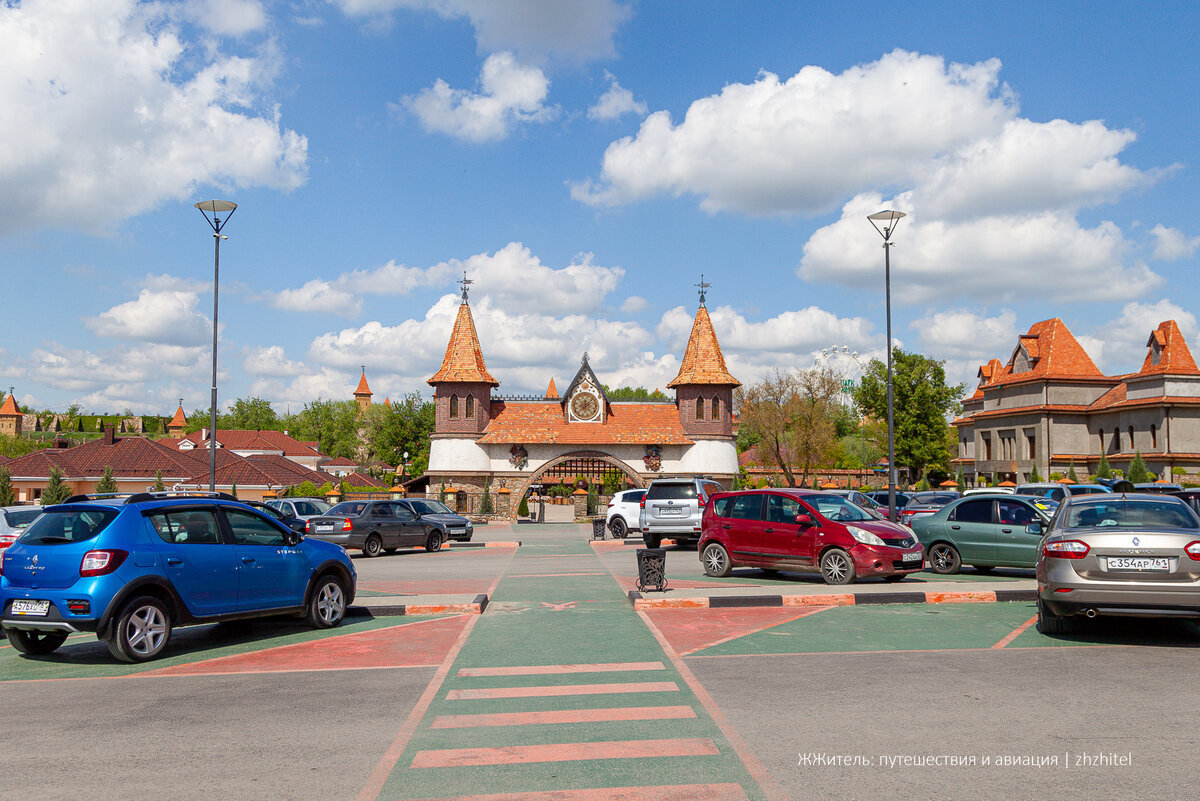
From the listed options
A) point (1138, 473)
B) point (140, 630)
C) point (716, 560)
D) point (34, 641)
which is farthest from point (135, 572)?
point (1138, 473)

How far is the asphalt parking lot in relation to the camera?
17.6 ft

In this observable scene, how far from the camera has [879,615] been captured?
1205 cm

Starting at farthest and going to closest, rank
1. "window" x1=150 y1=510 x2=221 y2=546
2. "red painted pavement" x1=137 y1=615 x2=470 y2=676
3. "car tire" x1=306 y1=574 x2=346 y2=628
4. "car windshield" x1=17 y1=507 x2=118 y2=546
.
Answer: "car tire" x1=306 y1=574 x2=346 y2=628 → "window" x1=150 y1=510 x2=221 y2=546 → "car windshield" x1=17 y1=507 x2=118 y2=546 → "red painted pavement" x1=137 y1=615 x2=470 y2=676

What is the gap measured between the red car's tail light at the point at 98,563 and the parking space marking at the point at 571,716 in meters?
4.28

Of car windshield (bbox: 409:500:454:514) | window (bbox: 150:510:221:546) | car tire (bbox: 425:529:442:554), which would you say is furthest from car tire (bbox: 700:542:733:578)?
car windshield (bbox: 409:500:454:514)

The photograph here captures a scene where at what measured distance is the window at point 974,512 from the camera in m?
17.1

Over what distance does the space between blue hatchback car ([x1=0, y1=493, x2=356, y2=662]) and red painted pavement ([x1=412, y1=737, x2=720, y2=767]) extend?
478cm

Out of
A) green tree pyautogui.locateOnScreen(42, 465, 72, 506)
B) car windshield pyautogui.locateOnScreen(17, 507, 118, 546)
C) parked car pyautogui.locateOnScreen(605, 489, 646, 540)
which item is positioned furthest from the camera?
green tree pyautogui.locateOnScreen(42, 465, 72, 506)

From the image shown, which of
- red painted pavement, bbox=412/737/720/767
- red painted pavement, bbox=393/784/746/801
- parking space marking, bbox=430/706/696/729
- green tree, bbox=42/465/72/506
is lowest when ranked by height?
parking space marking, bbox=430/706/696/729

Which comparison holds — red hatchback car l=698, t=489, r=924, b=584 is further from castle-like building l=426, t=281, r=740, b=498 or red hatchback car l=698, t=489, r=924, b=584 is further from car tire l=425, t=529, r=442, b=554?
castle-like building l=426, t=281, r=740, b=498

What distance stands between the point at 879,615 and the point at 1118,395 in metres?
50.0

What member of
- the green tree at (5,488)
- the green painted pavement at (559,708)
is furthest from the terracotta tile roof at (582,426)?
the green painted pavement at (559,708)

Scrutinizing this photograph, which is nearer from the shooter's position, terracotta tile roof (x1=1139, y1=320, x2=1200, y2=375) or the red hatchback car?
the red hatchback car

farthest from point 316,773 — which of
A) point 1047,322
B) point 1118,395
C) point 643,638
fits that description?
point 1047,322
